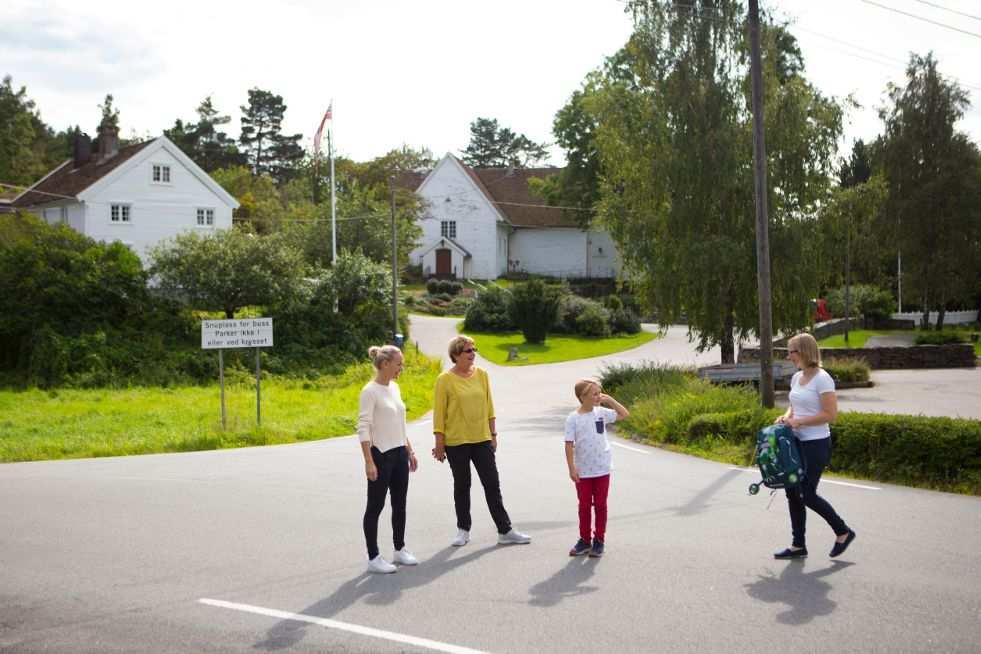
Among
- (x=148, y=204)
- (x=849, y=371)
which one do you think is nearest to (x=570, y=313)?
(x=148, y=204)

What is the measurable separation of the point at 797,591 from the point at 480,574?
2358mm

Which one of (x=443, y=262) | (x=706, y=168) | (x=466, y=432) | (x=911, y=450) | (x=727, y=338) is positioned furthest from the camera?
(x=443, y=262)

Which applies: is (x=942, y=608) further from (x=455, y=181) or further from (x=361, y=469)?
(x=455, y=181)

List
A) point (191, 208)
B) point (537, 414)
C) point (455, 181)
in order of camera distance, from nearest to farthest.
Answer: point (537, 414)
point (191, 208)
point (455, 181)

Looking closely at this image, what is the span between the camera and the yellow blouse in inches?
350

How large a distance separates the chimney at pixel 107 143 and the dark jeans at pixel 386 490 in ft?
189

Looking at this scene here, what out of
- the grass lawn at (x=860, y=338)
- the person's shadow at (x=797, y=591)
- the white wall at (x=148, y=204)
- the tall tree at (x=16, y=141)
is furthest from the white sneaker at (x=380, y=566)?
the tall tree at (x=16, y=141)

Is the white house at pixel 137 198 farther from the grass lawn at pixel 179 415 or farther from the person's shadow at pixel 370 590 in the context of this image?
the person's shadow at pixel 370 590

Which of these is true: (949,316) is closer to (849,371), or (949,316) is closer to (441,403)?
(849,371)

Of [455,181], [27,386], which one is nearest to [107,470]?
[27,386]

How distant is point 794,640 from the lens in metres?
6.22

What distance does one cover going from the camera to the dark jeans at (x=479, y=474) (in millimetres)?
8977

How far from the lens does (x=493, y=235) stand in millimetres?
72812

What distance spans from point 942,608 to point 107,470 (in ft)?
39.7
